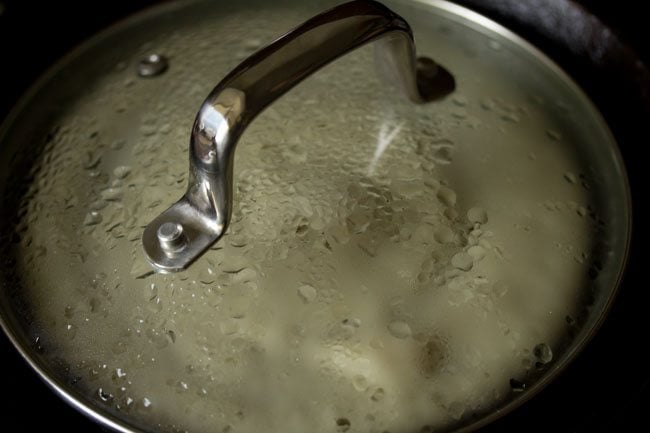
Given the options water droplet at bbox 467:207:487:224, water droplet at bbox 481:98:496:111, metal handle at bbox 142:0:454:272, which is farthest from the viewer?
water droplet at bbox 481:98:496:111

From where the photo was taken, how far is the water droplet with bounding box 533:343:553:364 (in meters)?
0.60

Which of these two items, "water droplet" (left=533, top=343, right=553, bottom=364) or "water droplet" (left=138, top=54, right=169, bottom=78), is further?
"water droplet" (left=138, top=54, right=169, bottom=78)

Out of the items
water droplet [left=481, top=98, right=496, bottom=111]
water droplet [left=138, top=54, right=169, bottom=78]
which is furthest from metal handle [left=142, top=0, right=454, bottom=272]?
water droplet [left=138, top=54, right=169, bottom=78]

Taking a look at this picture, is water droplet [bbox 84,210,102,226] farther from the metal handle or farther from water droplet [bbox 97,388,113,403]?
water droplet [bbox 97,388,113,403]

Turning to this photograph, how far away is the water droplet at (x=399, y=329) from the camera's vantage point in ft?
1.95

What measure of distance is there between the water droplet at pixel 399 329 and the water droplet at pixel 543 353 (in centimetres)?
11

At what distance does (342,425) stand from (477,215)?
24 cm

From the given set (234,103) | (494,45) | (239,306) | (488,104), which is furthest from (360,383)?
(494,45)

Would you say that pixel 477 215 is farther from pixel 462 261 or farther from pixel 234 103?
pixel 234 103

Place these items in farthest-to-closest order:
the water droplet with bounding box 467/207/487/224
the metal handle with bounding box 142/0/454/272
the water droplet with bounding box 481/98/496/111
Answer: the water droplet with bounding box 481/98/496/111
the water droplet with bounding box 467/207/487/224
the metal handle with bounding box 142/0/454/272

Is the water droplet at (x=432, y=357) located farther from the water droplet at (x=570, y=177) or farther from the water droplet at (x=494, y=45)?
the water droplet at (x=494, y=45)

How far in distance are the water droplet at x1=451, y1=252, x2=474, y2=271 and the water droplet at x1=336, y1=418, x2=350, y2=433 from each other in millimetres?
173

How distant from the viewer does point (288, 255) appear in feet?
2.05

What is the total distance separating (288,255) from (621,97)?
465 millimetres
